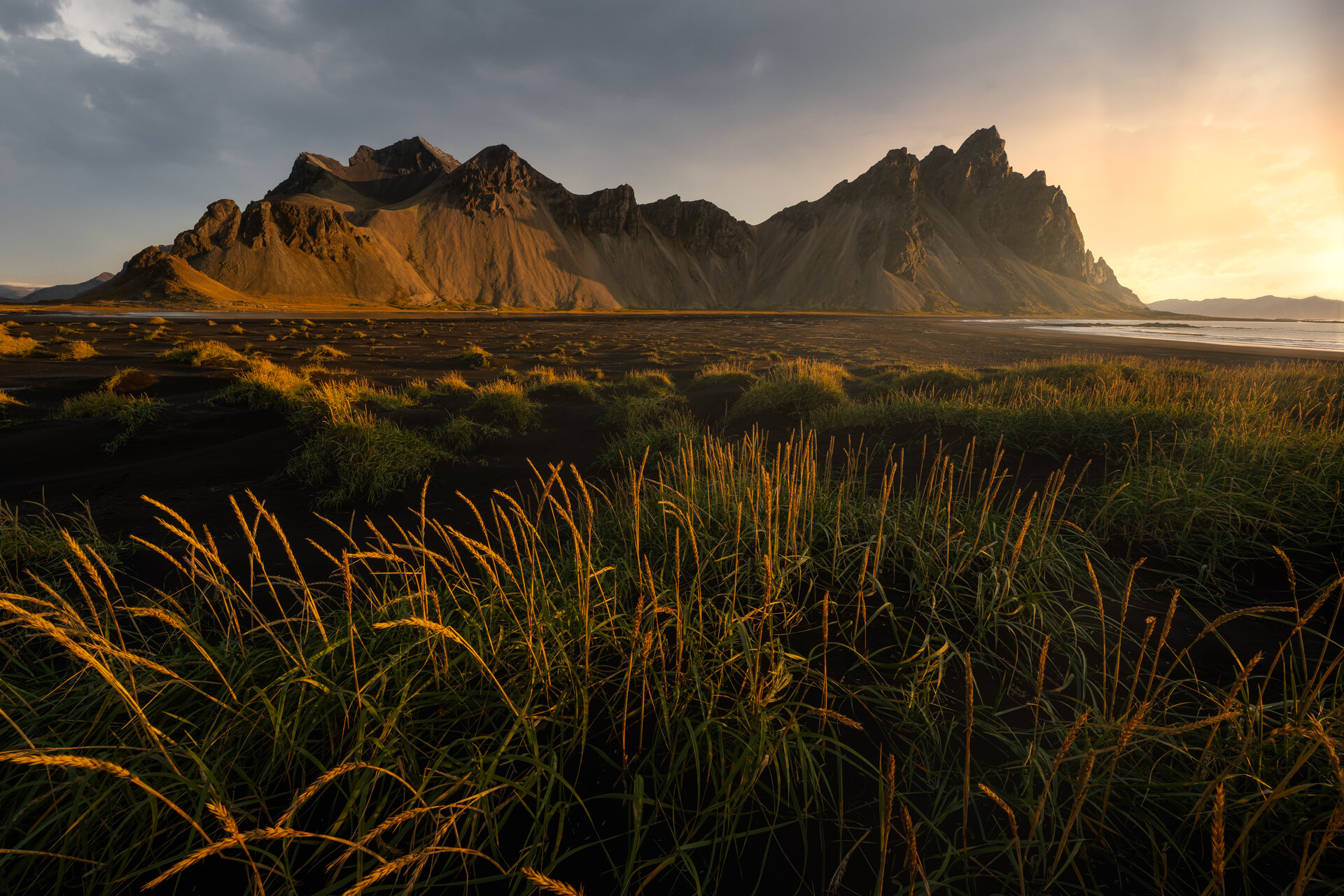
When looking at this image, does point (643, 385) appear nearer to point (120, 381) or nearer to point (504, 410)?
point (504, 410)

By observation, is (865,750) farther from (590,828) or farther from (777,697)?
(590,828)

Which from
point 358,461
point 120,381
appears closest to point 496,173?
point 120,381

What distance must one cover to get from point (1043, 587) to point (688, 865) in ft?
7.91

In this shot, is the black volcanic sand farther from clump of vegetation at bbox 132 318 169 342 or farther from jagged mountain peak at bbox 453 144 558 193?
jagged mountain peak at bbox 453 144 558 193

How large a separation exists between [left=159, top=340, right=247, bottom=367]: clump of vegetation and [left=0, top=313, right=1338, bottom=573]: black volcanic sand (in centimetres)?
51

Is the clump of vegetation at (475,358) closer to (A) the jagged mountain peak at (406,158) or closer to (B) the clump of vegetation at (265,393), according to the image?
(B) the clump of vegetation at (265,393)

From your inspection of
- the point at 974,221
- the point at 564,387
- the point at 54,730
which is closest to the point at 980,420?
the point at 54,730

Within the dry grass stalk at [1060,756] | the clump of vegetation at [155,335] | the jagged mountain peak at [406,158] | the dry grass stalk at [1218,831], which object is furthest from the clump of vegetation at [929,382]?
the jagged mountain peak at [406,158]

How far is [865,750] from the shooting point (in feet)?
6.45

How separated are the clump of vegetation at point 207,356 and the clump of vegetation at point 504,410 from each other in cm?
1092

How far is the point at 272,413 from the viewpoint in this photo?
9.74 metres

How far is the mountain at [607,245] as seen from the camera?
81.5 meters

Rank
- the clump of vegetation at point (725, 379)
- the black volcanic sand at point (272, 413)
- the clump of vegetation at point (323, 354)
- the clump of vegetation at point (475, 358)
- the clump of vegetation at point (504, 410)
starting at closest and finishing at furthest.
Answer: the black volcanic sand at point (272, 413)
the clump of vegetation at point (504, 410)
the clump of vegetation at point (725, 379)
the clump of vegetation at point (323, 354)
the clump of vegetation at point (475, 358)

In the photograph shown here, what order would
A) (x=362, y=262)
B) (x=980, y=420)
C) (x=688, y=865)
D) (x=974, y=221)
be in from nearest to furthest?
1. (x=688, y=865)
2. (x=980, y=420)
3. (x=362, y=262)
4. (x=974, y=221)
